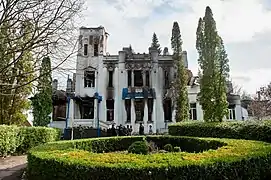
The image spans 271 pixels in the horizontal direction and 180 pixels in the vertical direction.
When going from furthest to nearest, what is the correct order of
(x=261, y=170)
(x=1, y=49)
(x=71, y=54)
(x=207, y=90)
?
(x=207, y=90) < (x=71, y=54) < (x=1, y=49) < (x=261, y=170)

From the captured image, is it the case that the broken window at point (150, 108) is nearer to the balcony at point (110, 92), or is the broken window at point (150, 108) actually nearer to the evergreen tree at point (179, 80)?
the evergreen tree at point (179, 80)

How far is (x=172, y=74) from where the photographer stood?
2919cm

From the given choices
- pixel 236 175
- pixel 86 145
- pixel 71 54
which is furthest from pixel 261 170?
pixel 86 145

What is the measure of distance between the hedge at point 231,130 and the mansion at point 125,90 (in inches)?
419

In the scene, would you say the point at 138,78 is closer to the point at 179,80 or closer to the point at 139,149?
the point at 179,80

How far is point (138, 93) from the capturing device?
2848 centimetres

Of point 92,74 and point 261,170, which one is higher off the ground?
point 92,74

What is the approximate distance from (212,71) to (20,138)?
12904 mm

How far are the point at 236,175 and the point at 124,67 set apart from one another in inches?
961

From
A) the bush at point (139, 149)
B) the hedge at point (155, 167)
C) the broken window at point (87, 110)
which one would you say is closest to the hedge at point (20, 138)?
the bush at point (139, 149)

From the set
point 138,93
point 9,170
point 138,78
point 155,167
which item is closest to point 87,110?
point 138,93

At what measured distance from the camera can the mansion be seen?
2841cm

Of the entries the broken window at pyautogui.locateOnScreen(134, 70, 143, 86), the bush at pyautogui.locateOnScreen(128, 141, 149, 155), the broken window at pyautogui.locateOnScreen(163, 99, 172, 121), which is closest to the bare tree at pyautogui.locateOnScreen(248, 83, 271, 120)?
the broken window at pyautogui.locateOnScreen(163, 99, 172, 121)

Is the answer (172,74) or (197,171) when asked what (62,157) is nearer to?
(197,171)
